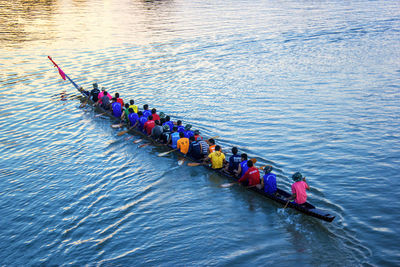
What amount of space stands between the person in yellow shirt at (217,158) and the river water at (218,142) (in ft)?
2.34

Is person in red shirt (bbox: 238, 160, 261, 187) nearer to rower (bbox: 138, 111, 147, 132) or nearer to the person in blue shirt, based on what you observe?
the person in blue shirt

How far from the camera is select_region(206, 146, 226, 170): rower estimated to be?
672 inches

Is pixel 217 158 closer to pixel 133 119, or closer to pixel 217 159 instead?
pixel 217 159

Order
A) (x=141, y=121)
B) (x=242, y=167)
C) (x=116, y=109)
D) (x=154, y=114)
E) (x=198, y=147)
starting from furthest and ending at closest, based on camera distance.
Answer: (x=116, y=109)
(x=154, y=114)
(x=141, y=121)
(x=198, y=147)
(x=242, y=167)

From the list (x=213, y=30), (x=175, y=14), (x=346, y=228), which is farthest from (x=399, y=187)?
(x=175, y=14)

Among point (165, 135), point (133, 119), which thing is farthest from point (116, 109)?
point (165, 135)

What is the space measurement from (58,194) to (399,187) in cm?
1776

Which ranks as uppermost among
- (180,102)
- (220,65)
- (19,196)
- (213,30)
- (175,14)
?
(175,14)

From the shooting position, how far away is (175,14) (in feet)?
250

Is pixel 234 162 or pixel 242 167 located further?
pixel 234 162

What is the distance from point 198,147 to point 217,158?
5.99ft

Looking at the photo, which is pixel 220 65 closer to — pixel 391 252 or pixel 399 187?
pixel 399 187

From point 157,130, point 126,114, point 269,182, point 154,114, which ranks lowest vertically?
point 269,182

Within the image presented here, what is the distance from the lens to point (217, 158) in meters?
17.1
